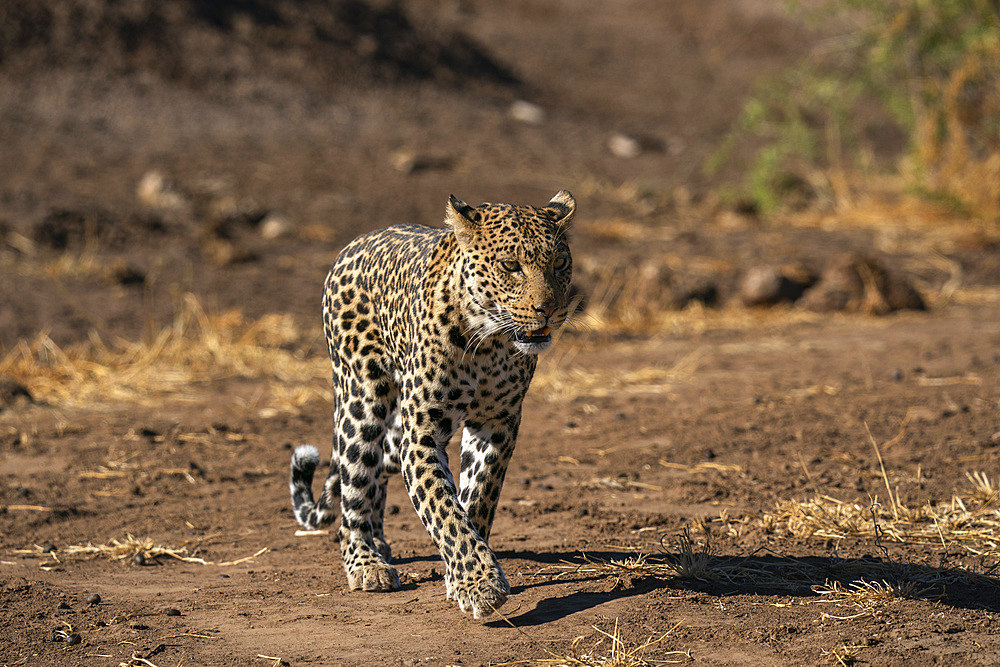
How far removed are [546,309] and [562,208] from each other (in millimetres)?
723

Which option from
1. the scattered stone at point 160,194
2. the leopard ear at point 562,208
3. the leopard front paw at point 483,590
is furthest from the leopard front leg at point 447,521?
the scattered stone at point 160,194

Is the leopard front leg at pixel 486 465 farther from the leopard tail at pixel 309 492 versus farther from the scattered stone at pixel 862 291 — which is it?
the scattered stone at pixel 862 291

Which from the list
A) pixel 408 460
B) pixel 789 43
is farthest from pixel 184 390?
pixel 789 43

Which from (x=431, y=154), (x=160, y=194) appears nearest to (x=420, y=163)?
(x=431, y=154)

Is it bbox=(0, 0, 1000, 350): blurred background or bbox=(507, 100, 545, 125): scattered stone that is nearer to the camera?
bbox=(0, 0, 1000, 350): blurred background

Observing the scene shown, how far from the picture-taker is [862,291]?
11.4m

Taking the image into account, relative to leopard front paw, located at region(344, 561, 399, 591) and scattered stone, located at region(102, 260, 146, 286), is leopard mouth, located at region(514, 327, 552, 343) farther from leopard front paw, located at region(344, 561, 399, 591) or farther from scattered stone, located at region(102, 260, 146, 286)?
scattered stone, located at region(102, 260, 146, 286)

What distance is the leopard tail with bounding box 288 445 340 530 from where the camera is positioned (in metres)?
5.51

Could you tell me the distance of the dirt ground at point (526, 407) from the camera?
15.1 ft

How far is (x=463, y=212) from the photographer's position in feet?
15.3

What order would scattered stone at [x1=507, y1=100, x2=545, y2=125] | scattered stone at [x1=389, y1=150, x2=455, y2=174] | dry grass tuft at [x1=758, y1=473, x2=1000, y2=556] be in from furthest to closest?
scattered stone at [x1=507, y1=100, x2=545, y2=125] < scattered stone at [x1=389, y1=150, x2=455, y2=174] < dry grass tuft at [x1=758, y1=473, x2=1000, y2=556]

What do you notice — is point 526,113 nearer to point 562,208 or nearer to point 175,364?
point 175,364

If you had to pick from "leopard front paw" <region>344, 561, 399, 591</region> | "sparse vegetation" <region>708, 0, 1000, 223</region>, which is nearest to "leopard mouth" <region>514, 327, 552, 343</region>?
"leopard front paw" <region>344, 561, 399, 591</region>

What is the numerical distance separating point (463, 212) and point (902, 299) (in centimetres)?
790
